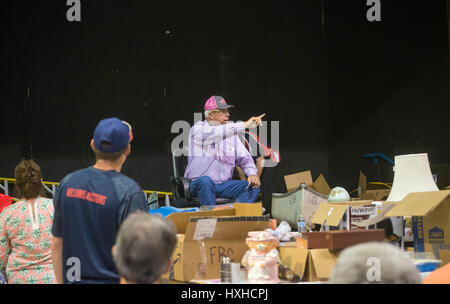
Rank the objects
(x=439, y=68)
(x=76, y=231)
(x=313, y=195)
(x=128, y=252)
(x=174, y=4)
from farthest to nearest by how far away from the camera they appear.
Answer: (x=174, y=4) < (x=439, y=68) < (x=313, y=195) < (x=76, y=231) < (x=128, y=252)

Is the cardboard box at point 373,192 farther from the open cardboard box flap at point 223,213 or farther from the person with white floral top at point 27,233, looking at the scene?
the person with white floral top at point 27,233

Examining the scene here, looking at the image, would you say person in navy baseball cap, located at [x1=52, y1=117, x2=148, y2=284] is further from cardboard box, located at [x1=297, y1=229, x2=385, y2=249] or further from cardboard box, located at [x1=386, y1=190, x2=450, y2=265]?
cardboard box, located at [x1=386, y1=190, x2=450, y2=265]

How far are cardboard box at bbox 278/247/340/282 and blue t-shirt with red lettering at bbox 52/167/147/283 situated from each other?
0.83 metres

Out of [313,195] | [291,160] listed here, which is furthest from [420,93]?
[313,195]

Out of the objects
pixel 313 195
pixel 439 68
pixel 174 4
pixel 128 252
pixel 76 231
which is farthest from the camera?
pixel 174 4

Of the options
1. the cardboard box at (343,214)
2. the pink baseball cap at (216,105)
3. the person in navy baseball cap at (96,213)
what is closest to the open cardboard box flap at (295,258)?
the cardboard box at (343,214)

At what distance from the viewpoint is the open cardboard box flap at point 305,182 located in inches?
231

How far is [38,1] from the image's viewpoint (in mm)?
6496

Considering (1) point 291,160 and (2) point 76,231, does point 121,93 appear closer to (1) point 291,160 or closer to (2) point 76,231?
(1) point 291,160

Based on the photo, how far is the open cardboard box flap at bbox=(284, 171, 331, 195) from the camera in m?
5.86

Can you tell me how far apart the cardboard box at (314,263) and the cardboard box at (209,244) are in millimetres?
312

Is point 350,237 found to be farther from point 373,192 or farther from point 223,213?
point 373,192

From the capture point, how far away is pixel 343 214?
3371mm
